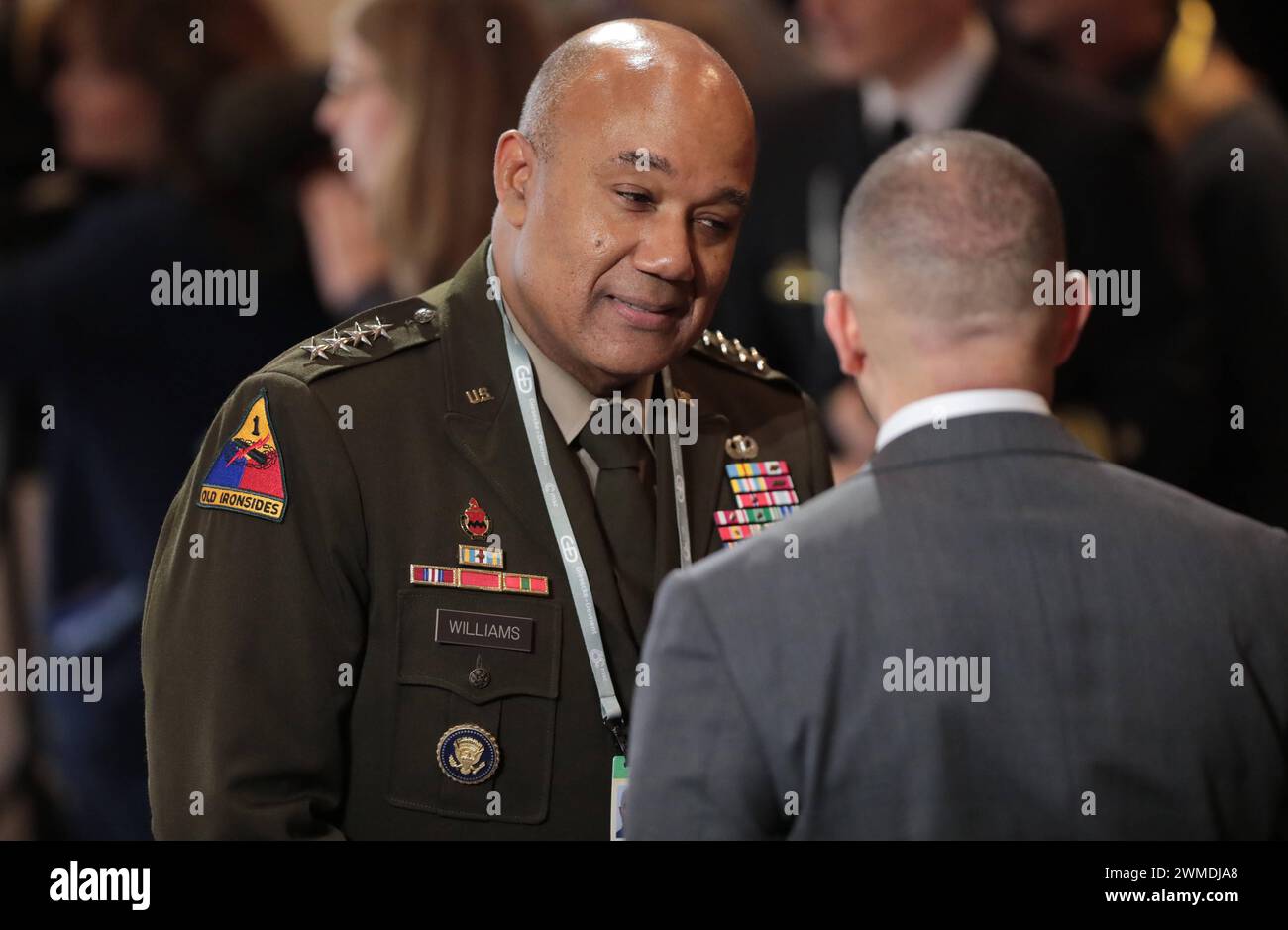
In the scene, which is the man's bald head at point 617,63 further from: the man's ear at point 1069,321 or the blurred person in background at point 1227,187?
the blurred person in background at point 1227,187

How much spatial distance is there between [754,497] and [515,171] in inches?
22.3

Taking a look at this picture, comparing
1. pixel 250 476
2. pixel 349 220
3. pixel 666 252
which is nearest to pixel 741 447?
pixel 666 252

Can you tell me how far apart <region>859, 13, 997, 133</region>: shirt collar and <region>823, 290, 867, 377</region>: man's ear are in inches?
98.8

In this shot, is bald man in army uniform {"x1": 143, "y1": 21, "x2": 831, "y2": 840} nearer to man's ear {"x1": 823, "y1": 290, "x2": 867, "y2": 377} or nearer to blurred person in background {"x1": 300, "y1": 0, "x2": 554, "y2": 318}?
man's ear {"x1": 823, "y1": 290, "x2": 867, "y2": 377}

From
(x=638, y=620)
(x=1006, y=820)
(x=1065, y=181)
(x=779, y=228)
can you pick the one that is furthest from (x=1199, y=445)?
(x=1006, y=820)

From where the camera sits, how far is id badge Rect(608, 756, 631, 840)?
85.0 inches

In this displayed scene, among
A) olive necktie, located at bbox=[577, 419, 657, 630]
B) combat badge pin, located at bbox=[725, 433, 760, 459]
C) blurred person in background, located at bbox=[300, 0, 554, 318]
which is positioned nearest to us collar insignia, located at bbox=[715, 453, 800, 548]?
combat badge pin, located at bbox=[725, 433, 760, 459]

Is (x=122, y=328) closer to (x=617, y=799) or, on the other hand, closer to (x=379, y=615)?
(x=379, y=615)

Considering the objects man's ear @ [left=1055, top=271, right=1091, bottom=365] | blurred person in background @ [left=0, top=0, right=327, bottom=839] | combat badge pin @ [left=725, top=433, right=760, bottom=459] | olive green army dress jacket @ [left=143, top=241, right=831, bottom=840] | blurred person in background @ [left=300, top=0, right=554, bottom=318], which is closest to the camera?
man's ear @ [left=1055, top=271, right=1091, bottom=365]

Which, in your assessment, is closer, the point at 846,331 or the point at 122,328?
the point at 846,331

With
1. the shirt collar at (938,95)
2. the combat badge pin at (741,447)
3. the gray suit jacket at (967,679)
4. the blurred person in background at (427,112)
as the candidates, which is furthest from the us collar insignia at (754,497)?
the shirt collar at (938,95)

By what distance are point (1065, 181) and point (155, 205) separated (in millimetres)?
2383

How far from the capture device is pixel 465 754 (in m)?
2.10

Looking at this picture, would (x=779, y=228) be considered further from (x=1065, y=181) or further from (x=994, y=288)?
(x=994, y=288)
